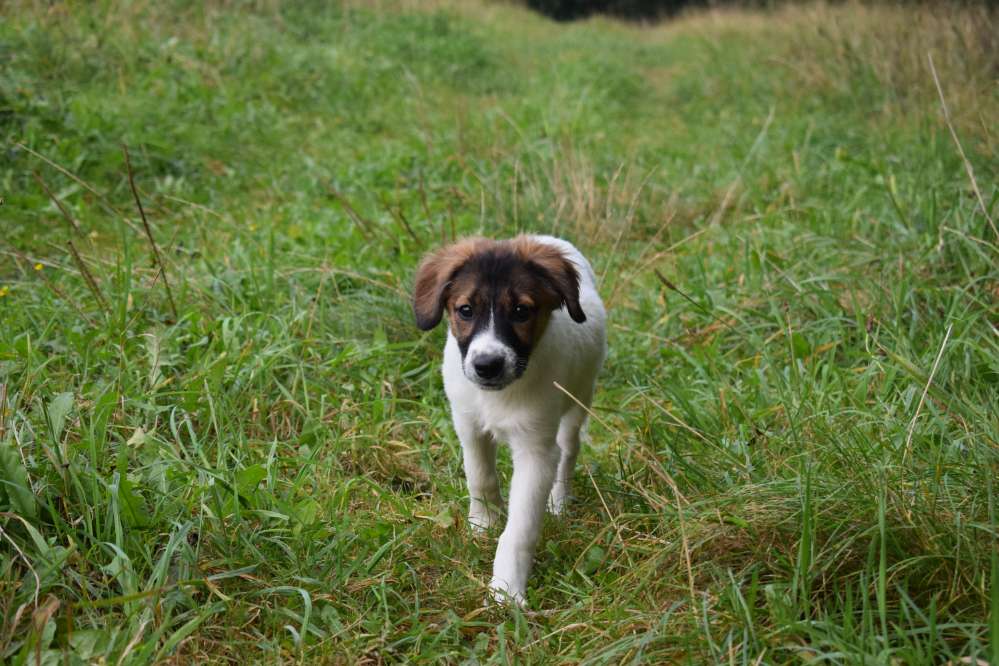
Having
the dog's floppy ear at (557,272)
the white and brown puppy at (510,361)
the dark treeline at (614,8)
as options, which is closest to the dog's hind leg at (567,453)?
the white and brown puppy at (510,361)

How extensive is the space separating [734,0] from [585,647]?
80.6ft

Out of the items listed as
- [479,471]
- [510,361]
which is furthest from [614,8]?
[510,361]

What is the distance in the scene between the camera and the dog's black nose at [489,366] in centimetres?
297

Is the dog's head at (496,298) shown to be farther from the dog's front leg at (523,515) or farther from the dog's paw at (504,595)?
the dog's paw at (504,595)

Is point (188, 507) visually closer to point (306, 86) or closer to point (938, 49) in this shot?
point (306, 86)

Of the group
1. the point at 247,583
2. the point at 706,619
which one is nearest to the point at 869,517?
the point at 706,619

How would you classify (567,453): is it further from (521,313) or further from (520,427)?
(521,313)

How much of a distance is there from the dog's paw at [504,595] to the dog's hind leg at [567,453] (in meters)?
0.70

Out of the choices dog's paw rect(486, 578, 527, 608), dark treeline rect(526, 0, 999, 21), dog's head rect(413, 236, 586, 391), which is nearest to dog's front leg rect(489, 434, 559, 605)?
dog's paw rect(486, 578, 527, 608)

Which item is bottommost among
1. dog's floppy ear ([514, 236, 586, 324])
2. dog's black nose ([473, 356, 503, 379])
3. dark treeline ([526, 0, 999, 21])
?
dark treeline ([526, 0, 999, 21])

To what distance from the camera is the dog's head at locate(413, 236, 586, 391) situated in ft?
9.95

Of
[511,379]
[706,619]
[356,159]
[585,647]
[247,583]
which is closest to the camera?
[706,619]

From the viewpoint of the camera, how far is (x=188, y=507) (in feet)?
9.75

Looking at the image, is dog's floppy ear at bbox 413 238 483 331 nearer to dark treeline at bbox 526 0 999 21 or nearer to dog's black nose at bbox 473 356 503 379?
dog's black nose at bbox 473 356 503 379
